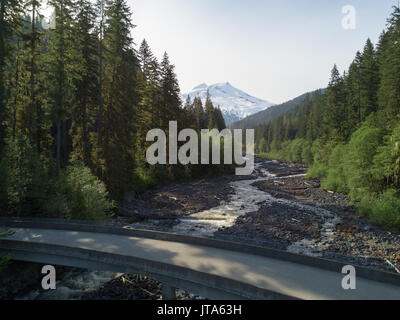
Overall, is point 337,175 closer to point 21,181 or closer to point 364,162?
point 364,162

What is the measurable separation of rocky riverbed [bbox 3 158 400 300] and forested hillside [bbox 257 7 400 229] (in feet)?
7.22

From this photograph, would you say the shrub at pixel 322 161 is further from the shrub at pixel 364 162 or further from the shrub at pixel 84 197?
the shrub at pixel 84 197

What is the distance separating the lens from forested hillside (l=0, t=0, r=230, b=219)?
50.8 ft

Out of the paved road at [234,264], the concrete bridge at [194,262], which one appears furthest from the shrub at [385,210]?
the paved road at [234,264]

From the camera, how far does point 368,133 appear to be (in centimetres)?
2828

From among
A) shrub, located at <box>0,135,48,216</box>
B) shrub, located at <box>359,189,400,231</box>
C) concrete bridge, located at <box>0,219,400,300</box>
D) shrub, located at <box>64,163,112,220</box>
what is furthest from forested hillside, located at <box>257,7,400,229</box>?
shrub, located at <box>0,135,48,216</box>

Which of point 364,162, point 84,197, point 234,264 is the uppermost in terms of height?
point 364,162

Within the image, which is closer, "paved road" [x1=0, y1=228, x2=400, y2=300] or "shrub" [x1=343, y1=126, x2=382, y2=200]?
"paved road" [x1=0, y1=228, x2=400, y2=300]

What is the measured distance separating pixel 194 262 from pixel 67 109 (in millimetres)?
16248

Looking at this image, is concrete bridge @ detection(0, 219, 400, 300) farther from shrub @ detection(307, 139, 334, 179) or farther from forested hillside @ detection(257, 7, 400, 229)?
shrub @ detection(307, 139, 334, 179)

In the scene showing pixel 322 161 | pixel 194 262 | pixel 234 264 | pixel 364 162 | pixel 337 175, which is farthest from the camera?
pixel 322 161

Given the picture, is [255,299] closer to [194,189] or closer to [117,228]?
[117,228]

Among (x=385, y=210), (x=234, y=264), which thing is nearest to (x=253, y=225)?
(x=385, y=210)

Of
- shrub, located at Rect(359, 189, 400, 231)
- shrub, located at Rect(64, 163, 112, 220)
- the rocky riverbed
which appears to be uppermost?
shrub, located at Rect(64, 163, 112, 220)
